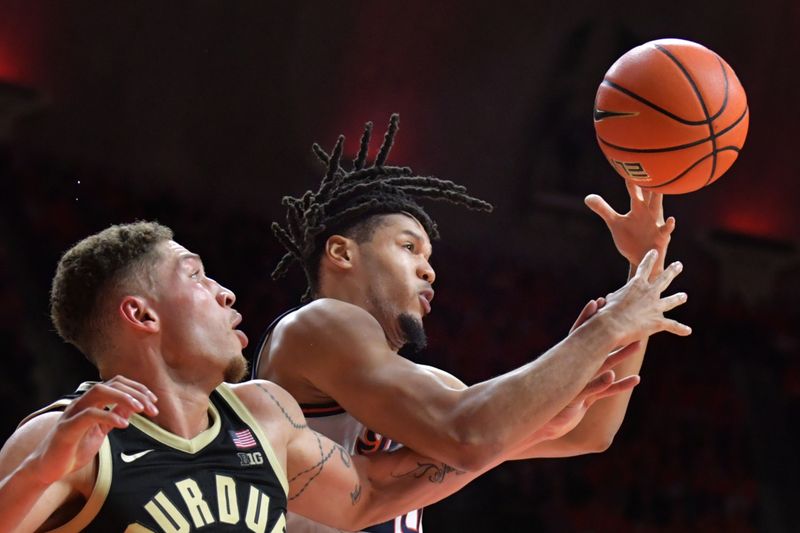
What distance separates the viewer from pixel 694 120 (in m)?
3.22

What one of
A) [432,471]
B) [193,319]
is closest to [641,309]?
[432,471]

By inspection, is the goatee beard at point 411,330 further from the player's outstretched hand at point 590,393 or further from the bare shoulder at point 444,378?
the player's outstretched hand at point 590,393

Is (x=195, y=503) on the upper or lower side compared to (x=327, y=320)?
lower

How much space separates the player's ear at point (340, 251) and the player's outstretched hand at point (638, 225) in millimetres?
745

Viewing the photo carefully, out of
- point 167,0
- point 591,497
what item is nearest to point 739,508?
point 591,497

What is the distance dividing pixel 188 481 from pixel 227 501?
10cm

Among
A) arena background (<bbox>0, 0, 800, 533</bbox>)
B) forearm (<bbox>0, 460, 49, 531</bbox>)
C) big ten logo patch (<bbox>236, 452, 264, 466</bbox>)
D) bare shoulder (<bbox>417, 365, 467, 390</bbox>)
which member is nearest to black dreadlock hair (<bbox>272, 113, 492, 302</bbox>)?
bare shoulder (<bbox>417, 365, 467, 390</bbox>)

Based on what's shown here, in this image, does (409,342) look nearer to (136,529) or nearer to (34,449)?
(136,529)

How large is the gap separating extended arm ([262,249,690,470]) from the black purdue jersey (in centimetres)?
34

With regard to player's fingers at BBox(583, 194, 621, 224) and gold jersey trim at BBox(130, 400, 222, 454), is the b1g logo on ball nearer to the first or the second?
player's fingers at BBox(583, 194, 621, 224)

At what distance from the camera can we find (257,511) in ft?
7.94

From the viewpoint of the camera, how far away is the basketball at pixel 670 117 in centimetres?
321

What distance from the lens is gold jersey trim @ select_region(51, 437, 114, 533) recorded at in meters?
2.18

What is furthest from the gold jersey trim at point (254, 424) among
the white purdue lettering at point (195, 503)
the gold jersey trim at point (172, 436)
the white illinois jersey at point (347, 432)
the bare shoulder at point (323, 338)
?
the white illinois jersey at point (347, 432)
